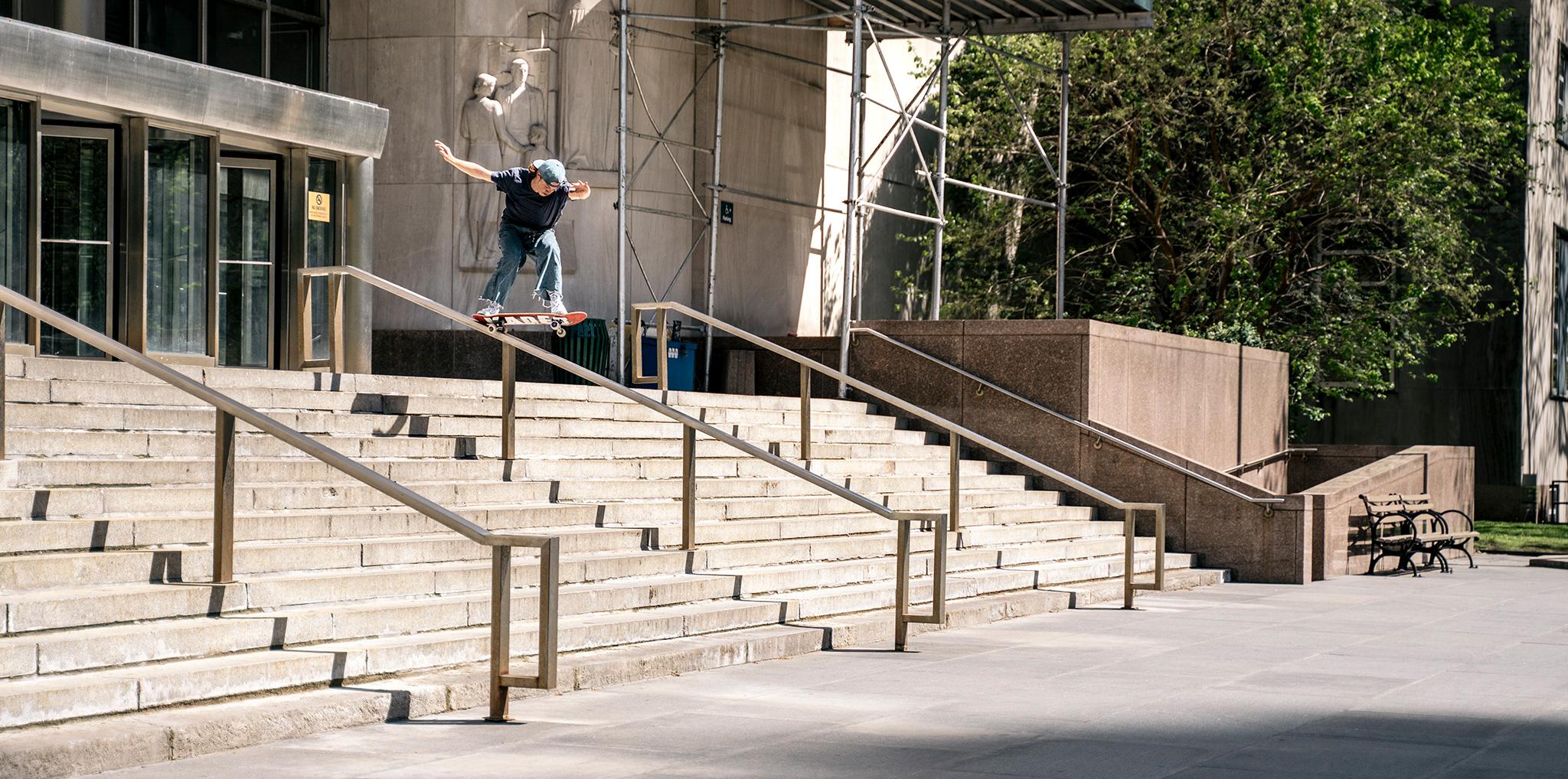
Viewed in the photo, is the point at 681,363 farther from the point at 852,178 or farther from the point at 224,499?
the point at 224,499

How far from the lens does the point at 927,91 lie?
22422mm

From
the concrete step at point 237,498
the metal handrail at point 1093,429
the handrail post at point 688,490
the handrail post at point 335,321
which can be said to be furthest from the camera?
the metal handrail at point 1093,429

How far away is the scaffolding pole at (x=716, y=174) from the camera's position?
21.6 metres

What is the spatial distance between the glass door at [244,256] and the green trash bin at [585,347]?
4.30 metres

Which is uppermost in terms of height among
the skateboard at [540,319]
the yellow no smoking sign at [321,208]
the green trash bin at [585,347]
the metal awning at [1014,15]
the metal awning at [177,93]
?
the metal awning at [1014,15]

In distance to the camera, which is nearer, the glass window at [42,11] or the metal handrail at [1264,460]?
the glass window at [42,11]

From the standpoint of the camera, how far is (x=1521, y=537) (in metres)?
26.2

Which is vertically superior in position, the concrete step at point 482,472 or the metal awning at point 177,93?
the metal awning at point 177,93

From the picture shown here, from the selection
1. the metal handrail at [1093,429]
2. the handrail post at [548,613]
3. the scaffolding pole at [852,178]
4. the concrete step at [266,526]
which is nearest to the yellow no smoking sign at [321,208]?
the scaffolding pole at [852,178]

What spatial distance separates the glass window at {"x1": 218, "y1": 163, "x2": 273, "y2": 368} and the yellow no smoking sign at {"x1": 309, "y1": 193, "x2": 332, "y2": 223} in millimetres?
398

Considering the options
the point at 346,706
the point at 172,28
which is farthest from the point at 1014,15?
the point at 346,706

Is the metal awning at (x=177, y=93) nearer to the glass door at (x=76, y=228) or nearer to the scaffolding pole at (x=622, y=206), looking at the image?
the glass door at (x=76, y=228)

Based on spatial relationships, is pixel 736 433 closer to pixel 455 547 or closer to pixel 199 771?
pixel 455 547

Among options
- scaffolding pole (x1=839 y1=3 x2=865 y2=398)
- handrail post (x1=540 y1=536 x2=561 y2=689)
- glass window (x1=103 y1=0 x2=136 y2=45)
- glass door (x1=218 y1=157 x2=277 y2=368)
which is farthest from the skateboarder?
handrail post (x1=540 y1=536 x2=561 y2=689)
